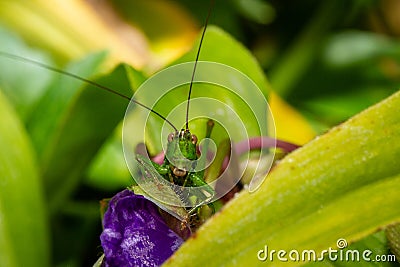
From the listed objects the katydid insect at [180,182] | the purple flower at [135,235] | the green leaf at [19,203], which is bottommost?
the green leaf at [19,203]

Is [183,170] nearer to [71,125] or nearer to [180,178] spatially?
[180,178]

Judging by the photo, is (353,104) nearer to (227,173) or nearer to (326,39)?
(326,39)

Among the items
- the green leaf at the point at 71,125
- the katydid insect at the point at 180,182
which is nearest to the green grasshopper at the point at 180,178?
the katydid insect at the point at 180,182

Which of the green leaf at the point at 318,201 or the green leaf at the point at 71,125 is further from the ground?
the green leaf at the point at 318,201

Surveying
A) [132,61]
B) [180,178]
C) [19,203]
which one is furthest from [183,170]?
[132,61]

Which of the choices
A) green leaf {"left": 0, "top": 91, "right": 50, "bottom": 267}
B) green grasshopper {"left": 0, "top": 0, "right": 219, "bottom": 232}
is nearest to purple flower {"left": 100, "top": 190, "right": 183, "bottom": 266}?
green grasshopper {"left": 0, "top": 0, "right": 219, "bottom": 232}

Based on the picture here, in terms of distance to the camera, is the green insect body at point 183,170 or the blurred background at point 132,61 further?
the blurred background at point 132,61

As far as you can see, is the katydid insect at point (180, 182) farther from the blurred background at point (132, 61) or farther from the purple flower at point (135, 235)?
the blurred background at point (132, 61)
